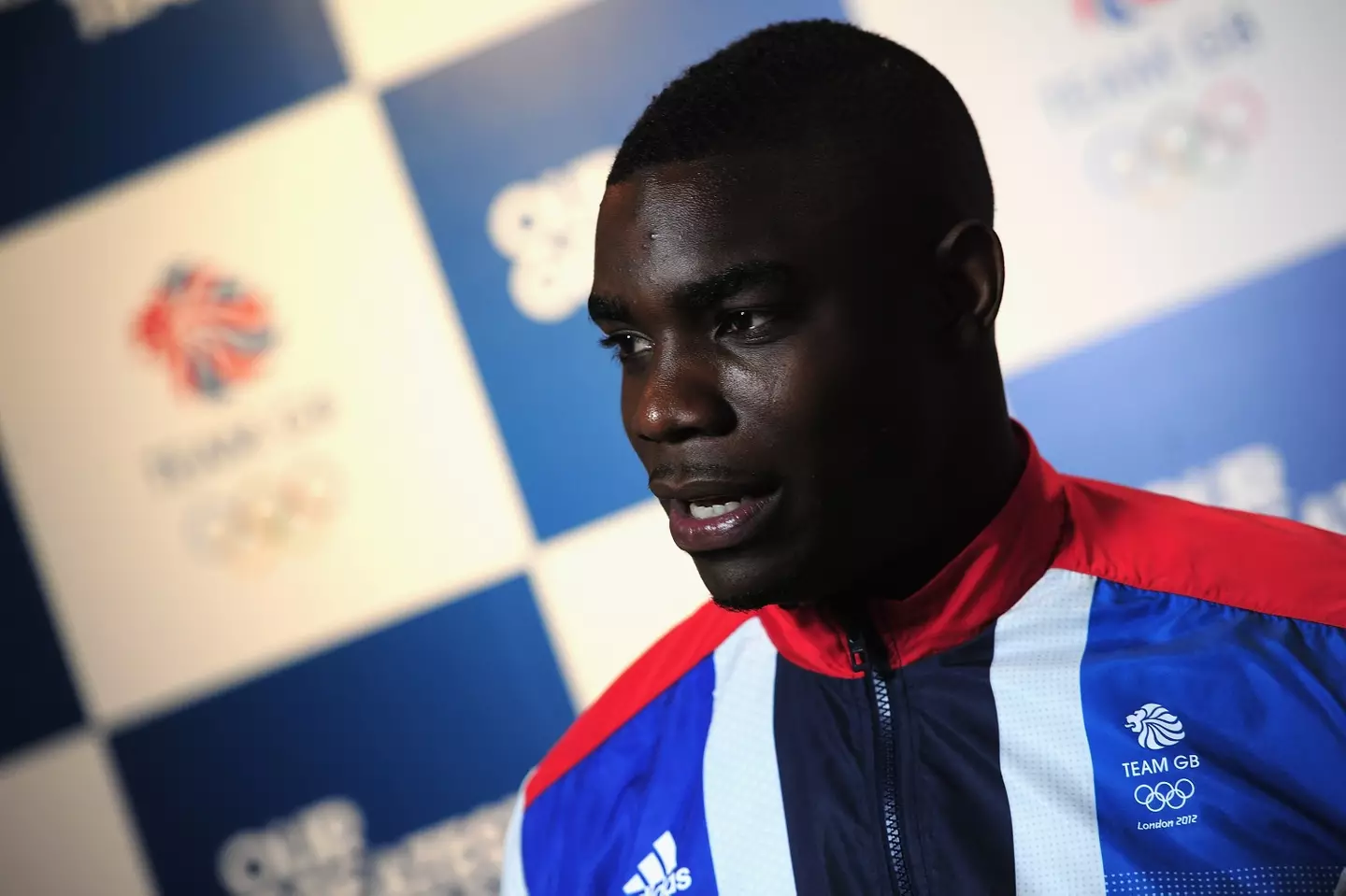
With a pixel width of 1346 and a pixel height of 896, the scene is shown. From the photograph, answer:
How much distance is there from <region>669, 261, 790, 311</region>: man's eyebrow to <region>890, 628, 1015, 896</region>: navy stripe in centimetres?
28

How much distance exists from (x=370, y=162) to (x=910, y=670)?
1.06 m

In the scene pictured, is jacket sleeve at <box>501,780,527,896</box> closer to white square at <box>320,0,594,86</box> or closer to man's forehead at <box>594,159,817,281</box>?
man's forehead at <box>594,159,817,281</box>

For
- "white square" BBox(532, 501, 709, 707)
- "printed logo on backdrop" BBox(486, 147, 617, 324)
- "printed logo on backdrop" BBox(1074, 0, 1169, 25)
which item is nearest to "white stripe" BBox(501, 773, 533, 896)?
"white square" BBox(532, 501, 709, 707)

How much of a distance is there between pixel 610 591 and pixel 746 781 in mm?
729

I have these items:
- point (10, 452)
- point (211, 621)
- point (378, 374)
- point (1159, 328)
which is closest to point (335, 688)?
point (211, 621)

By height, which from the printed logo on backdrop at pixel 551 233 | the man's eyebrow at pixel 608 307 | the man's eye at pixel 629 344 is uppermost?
the printed logo on backdrop at pixel 551 233

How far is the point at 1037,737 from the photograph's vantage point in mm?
815

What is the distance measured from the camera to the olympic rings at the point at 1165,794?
2.53 feet

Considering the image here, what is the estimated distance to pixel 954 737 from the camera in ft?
2.73

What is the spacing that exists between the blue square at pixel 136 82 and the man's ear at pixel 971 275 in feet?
3.53

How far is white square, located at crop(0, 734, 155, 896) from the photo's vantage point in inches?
68.3

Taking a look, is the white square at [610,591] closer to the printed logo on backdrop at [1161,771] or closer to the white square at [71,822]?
the white square at [71,822]

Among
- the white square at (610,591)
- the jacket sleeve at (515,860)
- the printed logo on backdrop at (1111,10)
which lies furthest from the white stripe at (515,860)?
the printed logo on backdrop at (1111,10)

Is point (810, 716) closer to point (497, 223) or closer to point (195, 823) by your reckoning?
point (497, 223)
